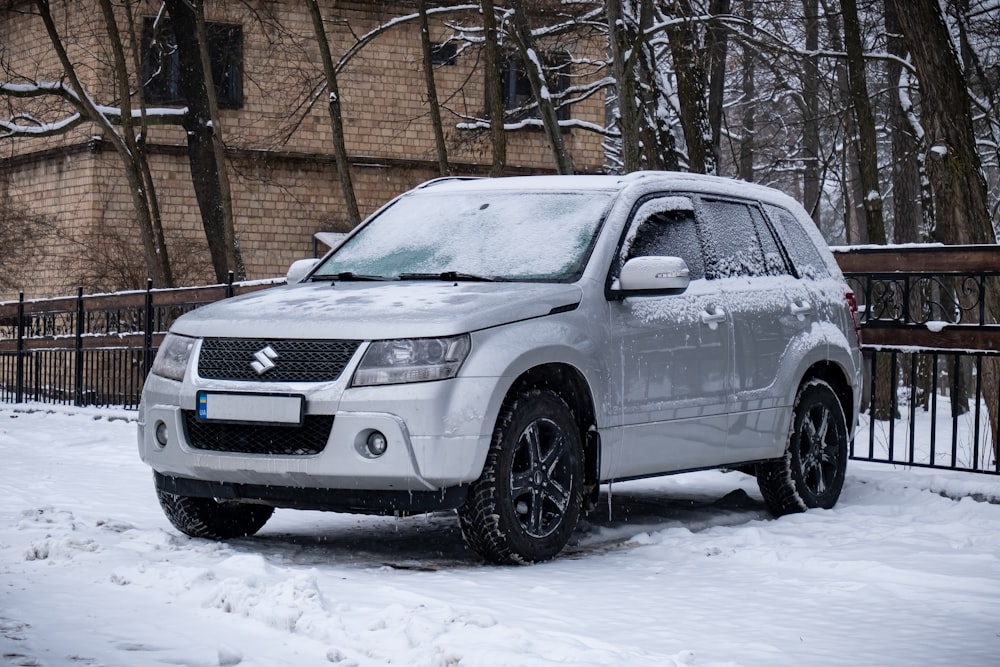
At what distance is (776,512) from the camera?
9.15 metres

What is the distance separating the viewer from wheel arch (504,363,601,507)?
24.0ft

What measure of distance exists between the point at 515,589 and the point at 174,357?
2.11 meters

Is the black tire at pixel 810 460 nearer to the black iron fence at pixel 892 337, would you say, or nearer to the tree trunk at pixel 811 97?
the black iron fence at pixel 892 337

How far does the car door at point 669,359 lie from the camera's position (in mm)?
7656

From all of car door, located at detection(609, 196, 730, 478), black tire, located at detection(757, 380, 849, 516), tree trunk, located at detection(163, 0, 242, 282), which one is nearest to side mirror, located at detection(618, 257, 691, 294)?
car door, located at detection(609, 196, 730, 478)

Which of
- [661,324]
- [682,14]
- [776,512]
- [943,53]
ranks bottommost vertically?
[776,512]

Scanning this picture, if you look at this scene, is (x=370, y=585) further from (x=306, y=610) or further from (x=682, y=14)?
(x=682, y=14)

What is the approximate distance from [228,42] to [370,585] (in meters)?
24.7

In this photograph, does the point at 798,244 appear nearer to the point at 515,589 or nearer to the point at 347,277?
the point at 347,277

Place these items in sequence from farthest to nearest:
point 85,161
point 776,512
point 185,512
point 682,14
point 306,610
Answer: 1. point 85,161
2. point 682,14
3. point 776,512
4. point 185,512
5. point 306,610

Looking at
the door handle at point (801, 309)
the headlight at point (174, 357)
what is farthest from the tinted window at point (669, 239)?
the headlight at point (174, 357)

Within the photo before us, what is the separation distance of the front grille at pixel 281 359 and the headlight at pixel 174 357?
15 centimetres

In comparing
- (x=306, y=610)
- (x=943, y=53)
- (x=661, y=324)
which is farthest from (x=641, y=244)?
(x=943, y=53)

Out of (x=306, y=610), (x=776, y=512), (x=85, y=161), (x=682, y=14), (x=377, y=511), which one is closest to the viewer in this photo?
(x=306, y=610)
